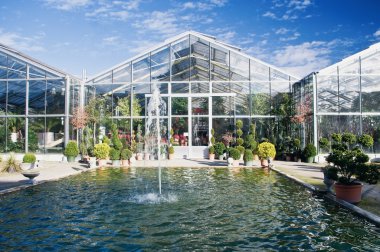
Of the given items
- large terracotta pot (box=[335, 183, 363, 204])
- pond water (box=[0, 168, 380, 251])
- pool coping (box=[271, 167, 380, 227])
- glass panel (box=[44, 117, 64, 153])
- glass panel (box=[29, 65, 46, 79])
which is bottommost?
pond water (box=[0, 168, 380, 251])

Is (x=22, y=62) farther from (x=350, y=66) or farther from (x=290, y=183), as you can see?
(x=350, y=66)

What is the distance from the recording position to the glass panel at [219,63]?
21.7 m

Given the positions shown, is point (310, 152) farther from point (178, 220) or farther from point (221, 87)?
point (178, 220)

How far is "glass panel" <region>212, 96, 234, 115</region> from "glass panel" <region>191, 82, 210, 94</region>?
88 centimetres

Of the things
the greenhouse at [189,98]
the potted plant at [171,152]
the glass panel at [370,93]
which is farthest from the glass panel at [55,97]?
the glass panel at [370,93]

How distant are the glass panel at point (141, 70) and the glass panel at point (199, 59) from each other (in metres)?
2.84

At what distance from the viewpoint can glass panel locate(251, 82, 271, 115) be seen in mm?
21500

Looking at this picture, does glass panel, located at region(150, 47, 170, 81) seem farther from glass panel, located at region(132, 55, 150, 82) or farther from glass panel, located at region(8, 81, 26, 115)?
glass panel, located at region(8, 81, 26, 115)

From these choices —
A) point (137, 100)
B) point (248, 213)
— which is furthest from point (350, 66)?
point (248, 213)

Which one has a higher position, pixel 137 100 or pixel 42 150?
pixel 137 100

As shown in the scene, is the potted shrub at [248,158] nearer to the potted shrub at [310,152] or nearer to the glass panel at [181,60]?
the potted shrub at [310,152]

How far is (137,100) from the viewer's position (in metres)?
21.8

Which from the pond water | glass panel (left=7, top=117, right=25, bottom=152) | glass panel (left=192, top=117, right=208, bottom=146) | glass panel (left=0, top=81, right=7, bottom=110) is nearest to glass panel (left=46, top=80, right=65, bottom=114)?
glass panel (left=7, top=117, right=25, bottom=152)

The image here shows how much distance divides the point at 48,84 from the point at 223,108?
10.7 metres
